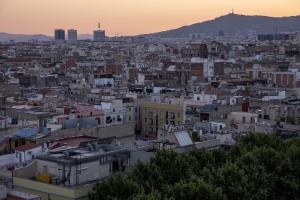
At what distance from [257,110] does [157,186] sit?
1948cm

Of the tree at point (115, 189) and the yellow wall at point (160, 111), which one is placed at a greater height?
the yellow wall at point (160, 111)

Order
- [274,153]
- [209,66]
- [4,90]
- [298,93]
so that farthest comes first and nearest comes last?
[209,66]
[4,90]
[298,93]
[274,153]

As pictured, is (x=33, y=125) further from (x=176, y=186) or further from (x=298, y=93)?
(x=298, y=93)

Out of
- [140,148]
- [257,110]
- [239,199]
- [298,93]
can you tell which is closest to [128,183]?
[239,199]

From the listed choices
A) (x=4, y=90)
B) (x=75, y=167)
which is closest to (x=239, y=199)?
(x=75, y=167)

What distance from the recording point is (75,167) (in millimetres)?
23672

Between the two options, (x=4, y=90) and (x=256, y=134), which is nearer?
(x=256, y=134)

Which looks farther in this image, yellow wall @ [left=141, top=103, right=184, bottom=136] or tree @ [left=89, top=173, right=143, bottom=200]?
yellow wall @ [left=141, top=103, right=184, bottom=136]

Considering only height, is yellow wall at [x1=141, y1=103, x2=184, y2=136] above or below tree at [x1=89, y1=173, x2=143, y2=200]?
above

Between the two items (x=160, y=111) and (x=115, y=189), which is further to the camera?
(x=160, y=111)

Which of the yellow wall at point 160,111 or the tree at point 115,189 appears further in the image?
the yellow wall at point 160,111

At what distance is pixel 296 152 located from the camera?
1113 inches

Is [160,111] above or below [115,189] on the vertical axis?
above

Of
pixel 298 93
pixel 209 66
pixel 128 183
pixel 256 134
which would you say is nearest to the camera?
pixel 128 183
